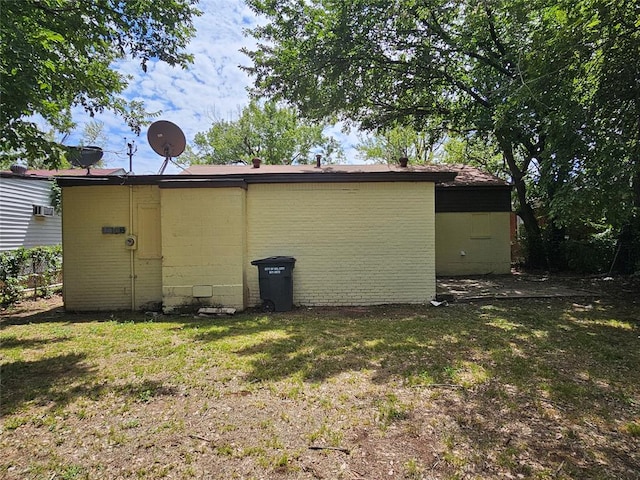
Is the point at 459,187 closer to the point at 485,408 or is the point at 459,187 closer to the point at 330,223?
the point at 330,223

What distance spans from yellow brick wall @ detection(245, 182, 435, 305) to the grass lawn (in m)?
2.01

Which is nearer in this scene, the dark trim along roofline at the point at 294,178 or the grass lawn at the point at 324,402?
the grass lawn at the point at 324,402

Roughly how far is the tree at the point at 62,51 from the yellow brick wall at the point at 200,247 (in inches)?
88.6

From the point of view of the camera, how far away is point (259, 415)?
2.92 metres

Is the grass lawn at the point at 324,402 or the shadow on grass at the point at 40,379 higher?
the grass lawn at the point at 324,402

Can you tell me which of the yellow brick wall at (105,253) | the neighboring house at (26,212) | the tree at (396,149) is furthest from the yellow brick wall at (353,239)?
the tree at (396,149)

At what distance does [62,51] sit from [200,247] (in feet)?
13.0

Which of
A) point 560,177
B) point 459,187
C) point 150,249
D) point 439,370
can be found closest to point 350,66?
point 459,187

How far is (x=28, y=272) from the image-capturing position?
9.46 meters

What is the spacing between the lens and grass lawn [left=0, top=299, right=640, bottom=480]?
2.30m

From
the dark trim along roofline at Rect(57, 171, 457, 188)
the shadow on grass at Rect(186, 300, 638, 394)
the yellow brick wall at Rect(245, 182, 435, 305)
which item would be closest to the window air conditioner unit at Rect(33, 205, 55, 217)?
the dark trim along roofline at Rect(57, 171, 457, 188)

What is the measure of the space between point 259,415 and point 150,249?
232 inches

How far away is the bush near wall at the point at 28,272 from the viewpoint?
8438 millimetres

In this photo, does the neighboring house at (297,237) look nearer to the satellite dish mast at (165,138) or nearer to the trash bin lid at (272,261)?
the trash bin lid at (272,261)
